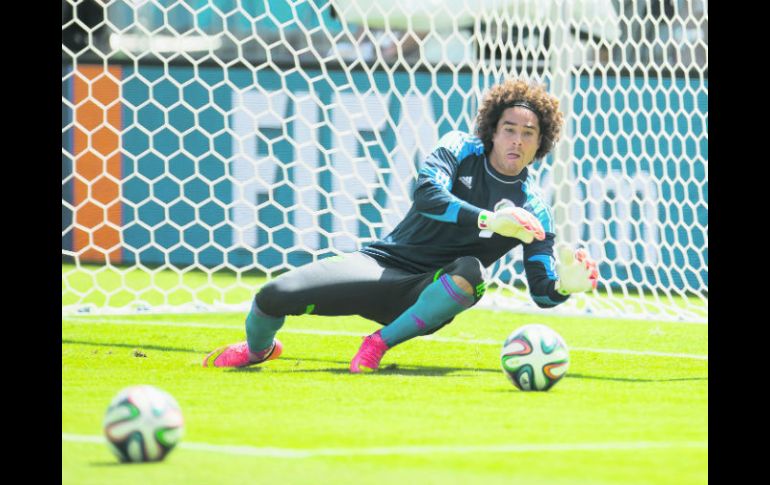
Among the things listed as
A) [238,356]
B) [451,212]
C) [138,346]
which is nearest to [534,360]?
[451,212]

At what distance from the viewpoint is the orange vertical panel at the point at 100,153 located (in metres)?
9.80

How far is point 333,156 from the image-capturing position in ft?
32.1

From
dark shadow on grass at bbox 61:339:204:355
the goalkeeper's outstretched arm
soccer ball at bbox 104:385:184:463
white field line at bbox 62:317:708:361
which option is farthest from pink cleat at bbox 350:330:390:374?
soccer ball at bbox 104:385:184:463

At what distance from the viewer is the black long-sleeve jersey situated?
18.2 feet

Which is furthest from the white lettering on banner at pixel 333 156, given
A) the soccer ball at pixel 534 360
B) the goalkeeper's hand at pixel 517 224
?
the soccer ball at pixel 534 360

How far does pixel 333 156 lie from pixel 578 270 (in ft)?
16.6

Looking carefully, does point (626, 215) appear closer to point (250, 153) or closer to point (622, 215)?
point (622, 215)

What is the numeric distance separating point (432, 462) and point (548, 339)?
5.25 feet

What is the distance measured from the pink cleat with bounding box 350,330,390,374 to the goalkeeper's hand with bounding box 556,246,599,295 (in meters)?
0.95

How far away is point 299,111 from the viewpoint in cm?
958

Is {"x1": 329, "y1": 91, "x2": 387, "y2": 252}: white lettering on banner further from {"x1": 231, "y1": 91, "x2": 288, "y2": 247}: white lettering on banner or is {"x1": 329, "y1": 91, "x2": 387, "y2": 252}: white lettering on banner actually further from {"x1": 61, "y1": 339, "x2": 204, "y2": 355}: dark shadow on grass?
{"x1": 61, "y1": 339, "x2": 204, "y2": 355}: dark shadow on grass

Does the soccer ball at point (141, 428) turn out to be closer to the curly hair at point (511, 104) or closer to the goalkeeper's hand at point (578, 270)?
the goalkeeper's hand at point (578, 270)

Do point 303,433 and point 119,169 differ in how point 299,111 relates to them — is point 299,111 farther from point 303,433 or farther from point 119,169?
point 303,433
